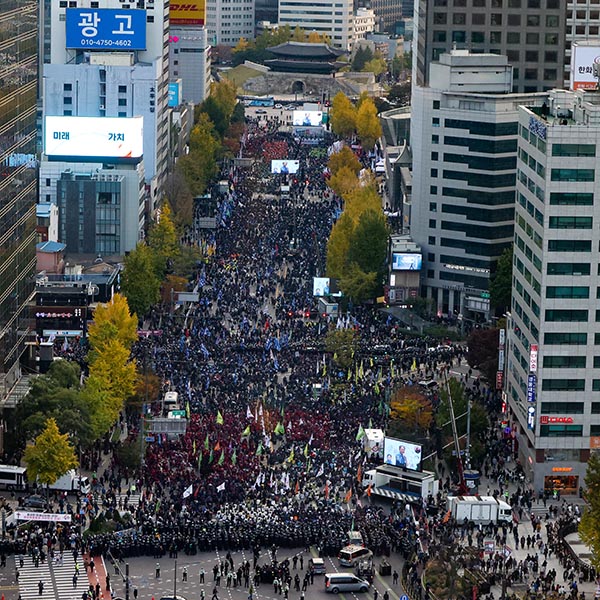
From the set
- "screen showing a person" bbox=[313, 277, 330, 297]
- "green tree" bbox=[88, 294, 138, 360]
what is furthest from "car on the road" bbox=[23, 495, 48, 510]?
"screen showing a person" bbox=[313, 277, 330, 297]

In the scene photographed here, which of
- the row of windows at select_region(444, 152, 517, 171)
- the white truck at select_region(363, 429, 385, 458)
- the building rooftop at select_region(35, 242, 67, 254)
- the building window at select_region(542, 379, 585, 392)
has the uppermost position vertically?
the row of windows at select_region(444, 152, 517, 171)

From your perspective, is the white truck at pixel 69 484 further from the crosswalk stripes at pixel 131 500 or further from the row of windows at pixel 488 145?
the row of windows at pixel 488 145

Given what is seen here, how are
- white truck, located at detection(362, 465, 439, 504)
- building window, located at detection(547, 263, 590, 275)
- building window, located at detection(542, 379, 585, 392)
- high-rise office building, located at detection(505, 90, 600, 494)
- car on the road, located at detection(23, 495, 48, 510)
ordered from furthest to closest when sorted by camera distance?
building window, located at detection(542, 379, 585, 392), building window, located at detection(547, 263, 590, 275), high-rise office building, located at detection(505, 90, 600, 494), white truck, located at detection(362, 465, 439, 504), car on the road, located at detection(23, 495, 48, 510)

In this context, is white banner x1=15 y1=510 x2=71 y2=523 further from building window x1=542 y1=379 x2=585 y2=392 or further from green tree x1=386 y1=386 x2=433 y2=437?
building window x1=542 y1=379 x2=585 y2=392

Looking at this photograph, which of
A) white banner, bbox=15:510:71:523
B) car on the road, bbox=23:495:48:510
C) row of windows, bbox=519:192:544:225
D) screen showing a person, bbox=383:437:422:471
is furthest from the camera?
row of windows, bbox=519:192:544:225

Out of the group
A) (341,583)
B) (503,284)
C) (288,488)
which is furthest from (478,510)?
(503,284)

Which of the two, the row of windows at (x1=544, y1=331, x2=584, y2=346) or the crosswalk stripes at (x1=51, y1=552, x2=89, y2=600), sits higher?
the row of windows at (x1=544, y1=331, x2=584, y2=346)

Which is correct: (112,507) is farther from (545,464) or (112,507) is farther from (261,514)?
(545,464)

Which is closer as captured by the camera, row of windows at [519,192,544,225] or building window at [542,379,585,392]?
building window at [542,379,585,392]
